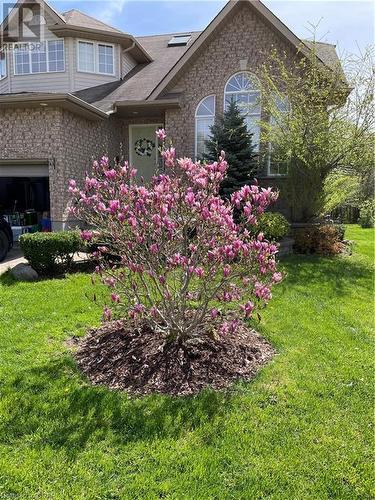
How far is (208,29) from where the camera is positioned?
13.1 m

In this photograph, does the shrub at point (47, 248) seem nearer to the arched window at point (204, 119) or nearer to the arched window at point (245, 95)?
the arched window at point (204, 119)

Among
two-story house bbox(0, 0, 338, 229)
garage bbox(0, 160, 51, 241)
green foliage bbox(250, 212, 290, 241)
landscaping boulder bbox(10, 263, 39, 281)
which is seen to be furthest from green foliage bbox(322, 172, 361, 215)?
garage bbox(0, 160, 51, 241)

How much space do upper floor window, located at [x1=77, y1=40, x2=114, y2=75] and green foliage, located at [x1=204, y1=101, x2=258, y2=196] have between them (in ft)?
21.0

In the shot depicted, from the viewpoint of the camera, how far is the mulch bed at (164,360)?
4012 mm

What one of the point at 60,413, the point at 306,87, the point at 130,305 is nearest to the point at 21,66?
the point at 306,87

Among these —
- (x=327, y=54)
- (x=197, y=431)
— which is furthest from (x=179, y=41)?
(x=197, y=431)

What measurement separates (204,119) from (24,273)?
880 cm

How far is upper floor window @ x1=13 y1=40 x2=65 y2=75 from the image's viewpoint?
15820mm

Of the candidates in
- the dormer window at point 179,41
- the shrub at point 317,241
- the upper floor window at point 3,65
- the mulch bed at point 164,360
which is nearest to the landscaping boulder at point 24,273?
the mulch bed at point 164,360

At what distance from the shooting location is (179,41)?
62.6ft

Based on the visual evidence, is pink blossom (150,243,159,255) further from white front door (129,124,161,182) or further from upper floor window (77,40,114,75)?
upper floor window (77,40,114,75)

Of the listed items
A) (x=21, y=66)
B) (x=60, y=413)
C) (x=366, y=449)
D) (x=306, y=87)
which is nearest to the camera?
(x=366, y=449)

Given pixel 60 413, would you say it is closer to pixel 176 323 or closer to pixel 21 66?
pixel 176 323

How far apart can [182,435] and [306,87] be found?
9.87 metres
